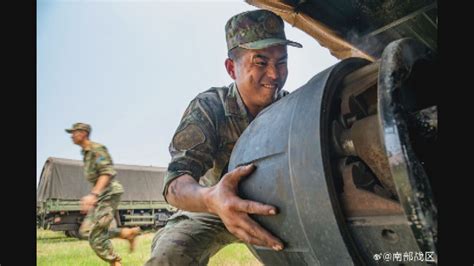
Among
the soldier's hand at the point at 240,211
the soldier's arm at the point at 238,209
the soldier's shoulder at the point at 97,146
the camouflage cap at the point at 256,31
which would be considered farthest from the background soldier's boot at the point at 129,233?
the soldier's hand at the point at 240,211

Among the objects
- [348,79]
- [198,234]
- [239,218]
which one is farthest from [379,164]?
[198,234]

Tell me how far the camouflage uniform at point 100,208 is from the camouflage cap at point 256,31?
8.67ft

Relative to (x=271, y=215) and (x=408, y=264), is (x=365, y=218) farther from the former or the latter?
(x=271, y=215)

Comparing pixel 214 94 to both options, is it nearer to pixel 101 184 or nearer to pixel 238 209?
pixel 238 209

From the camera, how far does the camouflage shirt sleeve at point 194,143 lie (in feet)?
5.33

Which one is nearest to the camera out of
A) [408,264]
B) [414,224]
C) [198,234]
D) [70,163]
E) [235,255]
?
[414,224]

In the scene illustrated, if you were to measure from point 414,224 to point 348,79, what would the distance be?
0.42m

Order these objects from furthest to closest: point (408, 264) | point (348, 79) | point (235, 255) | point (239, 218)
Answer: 1. point (235, 255)
2. point (239, 218)
3. point (348, 79)
4. point (408, 264)

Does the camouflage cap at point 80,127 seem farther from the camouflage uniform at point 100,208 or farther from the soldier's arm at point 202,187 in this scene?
the soldier's arm at point 202,187

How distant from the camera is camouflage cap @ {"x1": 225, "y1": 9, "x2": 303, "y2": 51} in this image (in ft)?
6.07

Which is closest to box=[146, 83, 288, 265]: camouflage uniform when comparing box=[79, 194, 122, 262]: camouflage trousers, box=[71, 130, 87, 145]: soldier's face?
box=[79, 194, 122, 262]: camouflage trousers

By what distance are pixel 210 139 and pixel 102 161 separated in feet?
8.84
